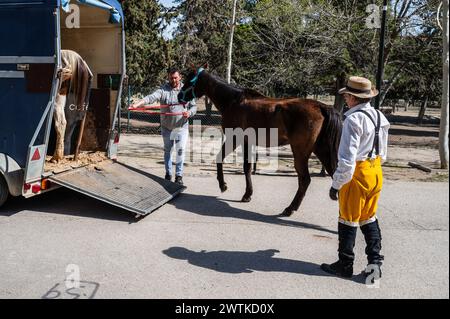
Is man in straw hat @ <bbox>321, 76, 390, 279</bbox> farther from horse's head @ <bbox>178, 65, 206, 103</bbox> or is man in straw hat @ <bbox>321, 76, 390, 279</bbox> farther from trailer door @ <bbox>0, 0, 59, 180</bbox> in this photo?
trailer door @ <bbox>0, 0, 59, 180</bbox>

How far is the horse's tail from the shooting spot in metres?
5.75

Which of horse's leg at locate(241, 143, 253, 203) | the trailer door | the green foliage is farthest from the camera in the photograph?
the green foliage

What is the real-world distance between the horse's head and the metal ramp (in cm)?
142

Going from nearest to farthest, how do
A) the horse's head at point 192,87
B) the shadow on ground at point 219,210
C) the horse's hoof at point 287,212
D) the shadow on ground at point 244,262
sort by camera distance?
the shadow on ground at point 244,262
the shadow on ground at point 219,210
the horse's hoof at point 287,212
the horse's head at point 192,87

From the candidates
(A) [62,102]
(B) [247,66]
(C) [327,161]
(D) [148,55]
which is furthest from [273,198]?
(D) [148,55]

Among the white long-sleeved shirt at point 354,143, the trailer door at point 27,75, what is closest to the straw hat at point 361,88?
the white long-sleeved shirt at point 354,143

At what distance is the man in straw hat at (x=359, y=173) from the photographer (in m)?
3.71

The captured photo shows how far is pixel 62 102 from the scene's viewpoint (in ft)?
21.0

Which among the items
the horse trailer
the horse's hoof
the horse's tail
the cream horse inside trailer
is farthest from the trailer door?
the horse's tail

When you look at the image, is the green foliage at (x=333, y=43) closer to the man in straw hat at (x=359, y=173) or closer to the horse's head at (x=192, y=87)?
the horse's head at (x=192, y=87)

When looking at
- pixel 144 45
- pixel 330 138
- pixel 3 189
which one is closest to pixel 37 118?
pixel 3 189

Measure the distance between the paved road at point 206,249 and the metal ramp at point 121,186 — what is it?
0.69 feet

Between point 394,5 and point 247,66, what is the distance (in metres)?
5.32

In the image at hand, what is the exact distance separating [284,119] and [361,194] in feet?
8.19
